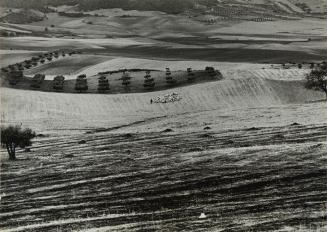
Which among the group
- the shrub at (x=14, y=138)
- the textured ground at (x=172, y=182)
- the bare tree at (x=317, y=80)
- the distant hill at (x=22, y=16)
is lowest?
the textured ground at (x=172, y=182)

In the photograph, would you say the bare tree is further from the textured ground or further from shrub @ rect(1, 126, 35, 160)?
shrub @ rect(1, 126, 35, 160)

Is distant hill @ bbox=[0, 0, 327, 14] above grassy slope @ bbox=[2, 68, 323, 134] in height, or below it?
above

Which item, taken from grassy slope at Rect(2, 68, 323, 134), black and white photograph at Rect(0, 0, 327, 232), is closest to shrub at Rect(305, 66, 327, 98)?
black and white photograph at Rect(0, 0, 327, 232)

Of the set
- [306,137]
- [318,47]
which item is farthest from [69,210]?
[318,47]

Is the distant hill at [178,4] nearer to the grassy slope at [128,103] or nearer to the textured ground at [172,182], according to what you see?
the grassy slope at [128,103]

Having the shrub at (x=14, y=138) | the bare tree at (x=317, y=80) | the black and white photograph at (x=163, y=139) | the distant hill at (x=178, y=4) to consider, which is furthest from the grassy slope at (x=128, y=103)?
the distant hill at (x=178, y=4)

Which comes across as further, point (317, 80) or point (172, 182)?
point (317, 80)

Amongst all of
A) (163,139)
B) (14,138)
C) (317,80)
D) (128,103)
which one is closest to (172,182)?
(163,139)

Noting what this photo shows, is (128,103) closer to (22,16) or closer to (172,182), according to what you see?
(172,182)

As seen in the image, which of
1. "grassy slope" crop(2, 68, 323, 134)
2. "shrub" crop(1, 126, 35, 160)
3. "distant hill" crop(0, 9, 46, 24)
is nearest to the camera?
Result: "shrub" crop(1, 126, 35, 160)
